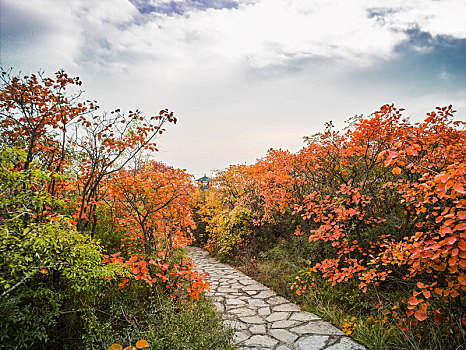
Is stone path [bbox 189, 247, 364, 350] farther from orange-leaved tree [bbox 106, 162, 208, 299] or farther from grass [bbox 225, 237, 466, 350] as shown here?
orange-leaved tree [bbox 106, 162, 208, 299]

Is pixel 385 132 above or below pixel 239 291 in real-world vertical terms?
above

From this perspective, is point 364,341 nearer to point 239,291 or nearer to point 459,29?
point 239,291

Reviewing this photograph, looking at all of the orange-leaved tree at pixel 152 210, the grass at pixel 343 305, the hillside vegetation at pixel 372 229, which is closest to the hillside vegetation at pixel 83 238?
the orange-leaved tree at pixel 152 210

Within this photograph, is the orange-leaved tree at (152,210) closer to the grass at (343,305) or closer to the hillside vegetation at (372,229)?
the grass at (343,305)

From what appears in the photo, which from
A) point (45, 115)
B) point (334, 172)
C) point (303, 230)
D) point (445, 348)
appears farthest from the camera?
point (303, 230)

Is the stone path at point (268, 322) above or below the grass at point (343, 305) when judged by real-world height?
below

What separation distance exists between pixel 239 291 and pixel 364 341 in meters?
2.41

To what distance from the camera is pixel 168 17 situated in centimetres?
456

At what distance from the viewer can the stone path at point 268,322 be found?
268 centimetres

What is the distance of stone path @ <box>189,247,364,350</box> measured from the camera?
8.80 feet

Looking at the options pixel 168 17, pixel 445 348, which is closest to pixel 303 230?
pixel 445 348

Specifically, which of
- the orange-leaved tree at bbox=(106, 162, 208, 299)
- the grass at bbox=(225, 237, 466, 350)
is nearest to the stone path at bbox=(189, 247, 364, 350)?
the grass at bbox=(225, 237, 466, 350)

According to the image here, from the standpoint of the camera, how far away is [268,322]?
10.8 feet

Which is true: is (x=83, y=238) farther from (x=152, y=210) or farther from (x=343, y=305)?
(x=343, y=305)
